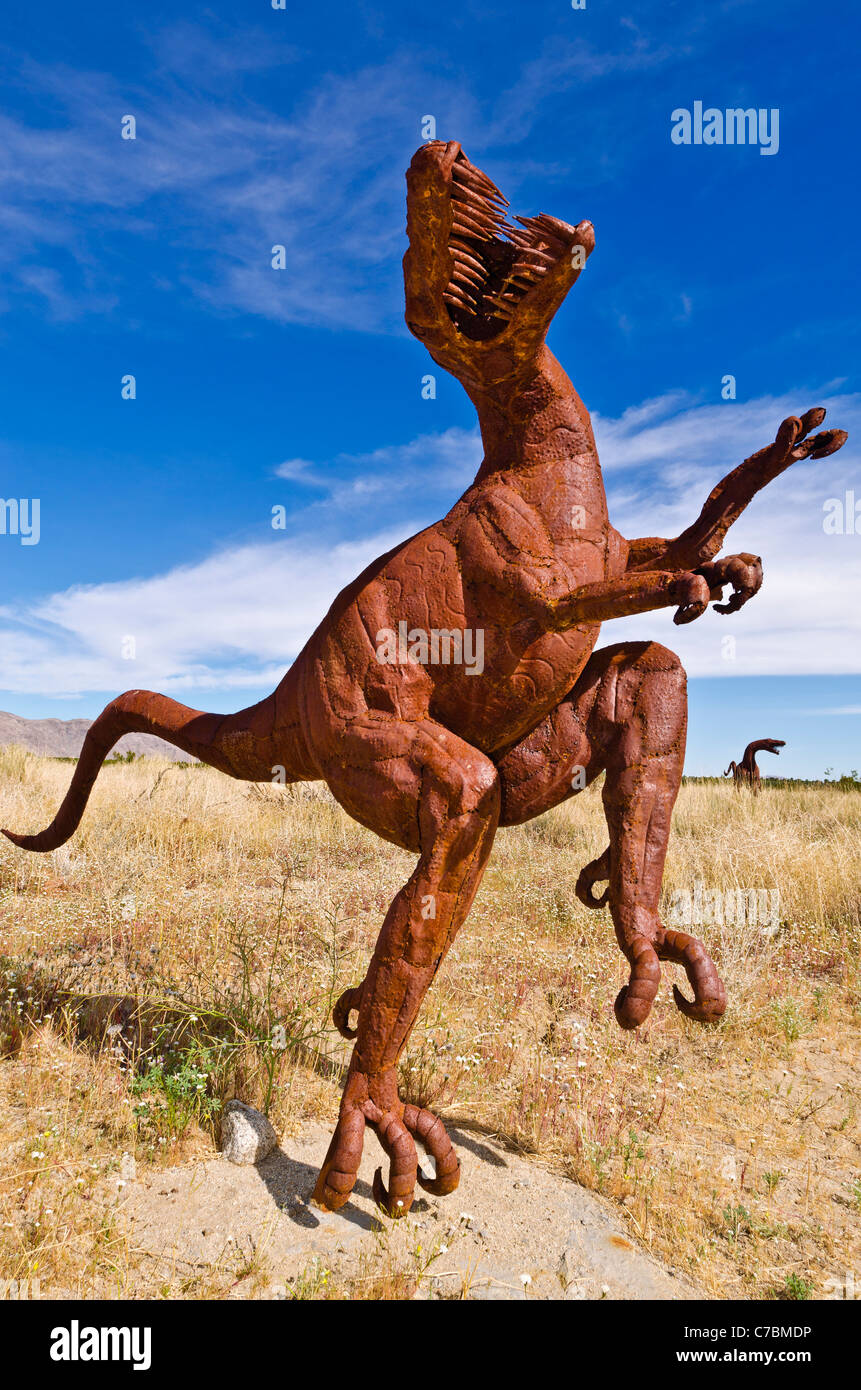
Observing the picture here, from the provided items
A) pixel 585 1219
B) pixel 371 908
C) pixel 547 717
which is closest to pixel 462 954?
pixel 371 908

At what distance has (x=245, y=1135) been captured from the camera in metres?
3.01

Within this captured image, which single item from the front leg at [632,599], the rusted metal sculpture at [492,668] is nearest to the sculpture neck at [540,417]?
the rusted metal sculpture at [492,668]

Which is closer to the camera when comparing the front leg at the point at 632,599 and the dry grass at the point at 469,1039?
the front leg at the point at 632,599

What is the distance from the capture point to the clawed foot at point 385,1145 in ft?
7.84

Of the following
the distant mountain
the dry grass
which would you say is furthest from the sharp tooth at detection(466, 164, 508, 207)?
the distant mountain

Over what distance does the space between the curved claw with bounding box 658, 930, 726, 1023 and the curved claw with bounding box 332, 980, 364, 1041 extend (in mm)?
939

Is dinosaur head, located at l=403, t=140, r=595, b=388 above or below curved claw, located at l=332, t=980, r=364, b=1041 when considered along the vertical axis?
above

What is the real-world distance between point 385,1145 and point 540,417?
86.6 inches

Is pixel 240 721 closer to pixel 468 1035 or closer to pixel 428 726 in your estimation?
pixel 428 726

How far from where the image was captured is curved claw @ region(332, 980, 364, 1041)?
259 cm

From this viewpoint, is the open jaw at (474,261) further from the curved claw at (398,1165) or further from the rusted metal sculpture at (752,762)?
the rusted metal sculpture at (752,762)

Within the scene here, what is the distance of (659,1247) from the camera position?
2703mm

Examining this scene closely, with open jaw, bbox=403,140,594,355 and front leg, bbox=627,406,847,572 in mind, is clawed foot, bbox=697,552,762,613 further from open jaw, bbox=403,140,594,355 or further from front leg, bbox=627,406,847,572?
open jaw, bbox=403,140,594,355

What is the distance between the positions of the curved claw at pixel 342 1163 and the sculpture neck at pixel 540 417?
1.99 meters
